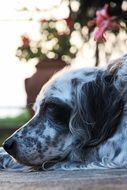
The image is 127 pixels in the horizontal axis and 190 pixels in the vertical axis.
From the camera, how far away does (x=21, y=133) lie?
4441mm

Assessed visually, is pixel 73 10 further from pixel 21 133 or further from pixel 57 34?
pixel 21 133

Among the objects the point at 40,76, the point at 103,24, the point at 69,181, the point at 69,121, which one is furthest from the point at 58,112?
the point at 40,76

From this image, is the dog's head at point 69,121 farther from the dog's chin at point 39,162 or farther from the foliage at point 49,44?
the foliage at point 49,44

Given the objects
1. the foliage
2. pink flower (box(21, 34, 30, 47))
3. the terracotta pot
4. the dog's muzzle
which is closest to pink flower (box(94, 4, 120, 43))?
the foliage

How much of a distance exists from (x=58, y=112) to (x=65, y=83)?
16cm

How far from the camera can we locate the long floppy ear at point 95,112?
14.5 ft

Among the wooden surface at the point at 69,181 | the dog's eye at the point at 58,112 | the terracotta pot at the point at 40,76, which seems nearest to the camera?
the wooden surface at the point at 69,181

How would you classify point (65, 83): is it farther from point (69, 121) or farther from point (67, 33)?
point (67, 33)

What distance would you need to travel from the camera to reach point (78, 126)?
4.50m

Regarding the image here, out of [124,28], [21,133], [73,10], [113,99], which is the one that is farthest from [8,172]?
[73,10]

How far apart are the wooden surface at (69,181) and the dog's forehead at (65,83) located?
1.80 feet

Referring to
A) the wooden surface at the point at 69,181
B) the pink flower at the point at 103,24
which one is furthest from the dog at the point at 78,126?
the pink flower at the point at 103,24

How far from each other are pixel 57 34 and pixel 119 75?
204 inches

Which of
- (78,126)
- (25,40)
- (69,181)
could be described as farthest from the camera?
(25,40)
